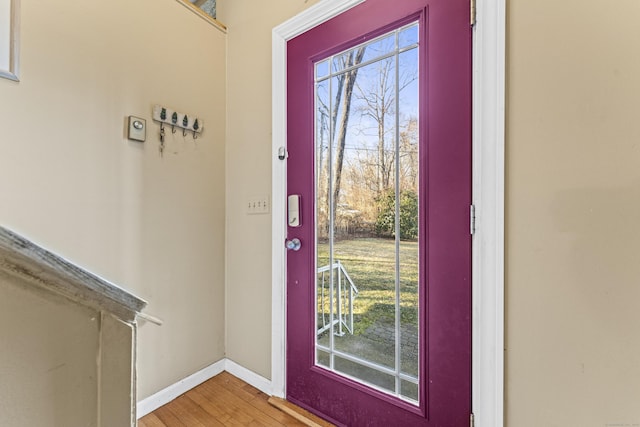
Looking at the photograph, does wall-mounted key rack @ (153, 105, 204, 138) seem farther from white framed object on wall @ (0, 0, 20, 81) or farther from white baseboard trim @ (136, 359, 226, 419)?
white baseboard trim @ (136, 359, 226, 419)

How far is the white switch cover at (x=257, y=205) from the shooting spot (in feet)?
5.31

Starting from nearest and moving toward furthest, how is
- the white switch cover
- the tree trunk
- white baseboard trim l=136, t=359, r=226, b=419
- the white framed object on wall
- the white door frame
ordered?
the white door frame
the white framed object on wall
the tree trunk
white baseboard trim l=136, t=359, r=226, b=419
the white switch cover

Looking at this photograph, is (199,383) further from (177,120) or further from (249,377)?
(177,120)

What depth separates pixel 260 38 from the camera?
1.65 metres

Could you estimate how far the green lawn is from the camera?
1.14 meters

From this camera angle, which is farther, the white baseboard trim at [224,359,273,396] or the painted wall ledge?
the white baseboard trim at [224,359,273,396]

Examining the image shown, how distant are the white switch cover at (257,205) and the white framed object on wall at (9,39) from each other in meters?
1.08

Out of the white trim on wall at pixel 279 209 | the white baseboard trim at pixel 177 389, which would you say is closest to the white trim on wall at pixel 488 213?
the white trim on wall at pixel 279 209

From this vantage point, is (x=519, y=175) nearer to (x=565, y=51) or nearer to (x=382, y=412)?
(x=565, y=51)

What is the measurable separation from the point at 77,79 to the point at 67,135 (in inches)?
10.5

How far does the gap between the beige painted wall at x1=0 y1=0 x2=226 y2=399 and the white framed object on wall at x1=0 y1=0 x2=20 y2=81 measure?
0.02 m

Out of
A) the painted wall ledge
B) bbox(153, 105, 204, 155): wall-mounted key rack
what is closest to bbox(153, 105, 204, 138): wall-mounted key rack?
bbox(153, 105, 204, 155): wall-mounted key rack

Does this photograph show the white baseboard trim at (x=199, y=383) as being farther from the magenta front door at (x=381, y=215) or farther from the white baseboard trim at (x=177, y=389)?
the magenta front door at (x=381, y=215)

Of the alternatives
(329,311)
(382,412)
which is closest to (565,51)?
(329,311)
